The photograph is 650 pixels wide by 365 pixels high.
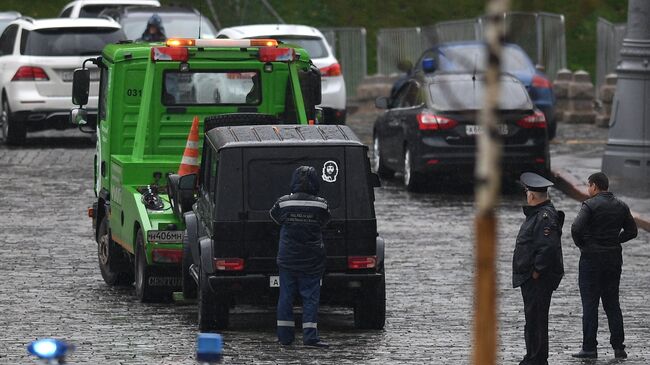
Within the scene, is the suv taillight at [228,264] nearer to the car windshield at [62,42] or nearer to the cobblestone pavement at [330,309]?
the cobblestone pavement at [330,309]

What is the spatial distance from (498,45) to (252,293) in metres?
8.55

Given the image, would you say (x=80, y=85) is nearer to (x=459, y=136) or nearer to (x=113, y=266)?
(x=113, y=266)

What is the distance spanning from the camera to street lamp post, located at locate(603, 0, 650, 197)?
21812 millimetres

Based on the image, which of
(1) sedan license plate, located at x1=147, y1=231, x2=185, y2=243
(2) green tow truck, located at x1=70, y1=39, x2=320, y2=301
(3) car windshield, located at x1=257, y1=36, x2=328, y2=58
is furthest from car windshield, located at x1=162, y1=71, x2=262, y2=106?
(3) car windshield, located at x1=257, y1=36, x2=328, y2=58

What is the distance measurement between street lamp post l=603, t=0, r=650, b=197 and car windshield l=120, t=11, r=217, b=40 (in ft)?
31.1

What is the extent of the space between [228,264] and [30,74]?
1427 centimetres

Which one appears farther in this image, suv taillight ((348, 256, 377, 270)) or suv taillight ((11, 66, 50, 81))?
suv taillight ((11, 66, 50, 81))

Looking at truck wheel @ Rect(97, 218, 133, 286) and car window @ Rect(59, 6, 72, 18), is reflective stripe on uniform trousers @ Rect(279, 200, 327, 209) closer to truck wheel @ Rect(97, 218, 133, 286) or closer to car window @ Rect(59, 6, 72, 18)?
truck wheel @ Rect(97, 218, 133, 286)

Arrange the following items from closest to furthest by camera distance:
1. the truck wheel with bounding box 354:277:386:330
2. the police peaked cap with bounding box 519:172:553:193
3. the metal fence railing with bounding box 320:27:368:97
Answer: the police peaked cap with bounding box 519:172:553:193, the truck wheel with bounding box 354:277:386:330, the metal fence railing with bounding box 320:27:368:97

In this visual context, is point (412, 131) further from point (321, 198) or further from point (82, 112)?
point (321, 198)

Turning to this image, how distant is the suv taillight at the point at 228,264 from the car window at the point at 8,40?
607 inches

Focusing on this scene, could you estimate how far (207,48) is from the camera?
14352mm

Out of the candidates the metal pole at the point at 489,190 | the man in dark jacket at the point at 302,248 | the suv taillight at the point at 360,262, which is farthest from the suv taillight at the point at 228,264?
the metal pole at the point at 489,190

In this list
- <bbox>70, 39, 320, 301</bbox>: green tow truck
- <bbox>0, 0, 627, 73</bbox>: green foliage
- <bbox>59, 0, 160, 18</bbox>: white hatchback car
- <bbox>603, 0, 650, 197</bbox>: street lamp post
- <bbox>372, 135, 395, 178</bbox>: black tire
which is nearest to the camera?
<bbox>70, 39, 320, 301</bbox>: green tow truck
